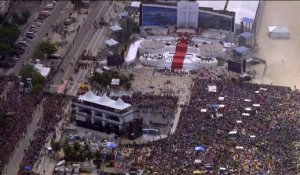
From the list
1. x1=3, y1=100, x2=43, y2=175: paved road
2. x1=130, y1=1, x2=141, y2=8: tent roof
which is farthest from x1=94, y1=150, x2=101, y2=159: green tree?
x1=130, y1=1, x2=141, y2=8: tent roof

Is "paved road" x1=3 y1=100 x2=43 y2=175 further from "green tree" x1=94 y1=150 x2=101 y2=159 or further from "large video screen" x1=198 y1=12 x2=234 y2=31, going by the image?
"large video screen" x1=198 y1=12 x2=234 y2=31

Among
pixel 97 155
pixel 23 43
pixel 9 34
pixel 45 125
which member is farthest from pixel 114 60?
pixel 97 155

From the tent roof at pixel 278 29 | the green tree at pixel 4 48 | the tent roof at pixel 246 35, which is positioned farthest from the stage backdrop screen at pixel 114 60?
the tent roof at pixel 278 29

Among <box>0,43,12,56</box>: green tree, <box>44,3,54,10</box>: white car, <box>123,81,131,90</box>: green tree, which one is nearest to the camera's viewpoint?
<box>123,81,131,90</box>: green tree

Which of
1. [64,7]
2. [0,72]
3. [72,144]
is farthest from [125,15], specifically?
[72,144]

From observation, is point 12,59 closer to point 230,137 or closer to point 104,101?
point 104,101

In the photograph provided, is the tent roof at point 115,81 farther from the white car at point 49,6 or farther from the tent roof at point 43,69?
the white car at point 49,6

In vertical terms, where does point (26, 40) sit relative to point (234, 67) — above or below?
above
